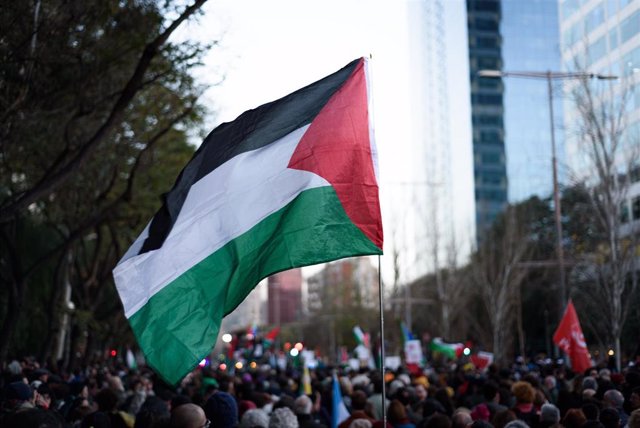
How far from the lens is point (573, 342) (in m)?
17.9

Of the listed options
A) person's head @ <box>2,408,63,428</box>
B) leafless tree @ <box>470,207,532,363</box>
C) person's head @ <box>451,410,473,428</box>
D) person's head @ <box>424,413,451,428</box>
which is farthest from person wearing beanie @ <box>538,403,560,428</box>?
leafless tree @ <box>470,207,532,363</box>

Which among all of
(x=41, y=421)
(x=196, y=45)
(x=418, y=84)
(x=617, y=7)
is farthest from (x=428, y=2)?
(x=41, y=421)

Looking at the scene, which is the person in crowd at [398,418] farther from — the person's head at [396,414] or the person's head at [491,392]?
the person's head at [491,392]

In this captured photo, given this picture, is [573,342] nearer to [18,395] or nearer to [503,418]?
[503,418]

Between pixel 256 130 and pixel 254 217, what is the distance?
31.8 inches

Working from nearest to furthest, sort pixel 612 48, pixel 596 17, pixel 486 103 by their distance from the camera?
pixel 596 17, pixel 612 48, pixel 486 103

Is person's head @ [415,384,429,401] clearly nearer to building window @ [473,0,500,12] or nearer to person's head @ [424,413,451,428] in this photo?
person's head @ [424,413,451,428]

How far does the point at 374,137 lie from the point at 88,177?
18010mm

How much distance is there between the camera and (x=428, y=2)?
104125 millimetres

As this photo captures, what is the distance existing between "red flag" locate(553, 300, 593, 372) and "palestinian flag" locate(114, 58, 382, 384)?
38.2 feet

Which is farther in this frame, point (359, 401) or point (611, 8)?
point (611, 8)

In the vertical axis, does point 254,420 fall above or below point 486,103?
below

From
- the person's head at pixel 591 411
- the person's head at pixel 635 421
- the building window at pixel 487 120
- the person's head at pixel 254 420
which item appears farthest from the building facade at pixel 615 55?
the building window at pixel 487 120

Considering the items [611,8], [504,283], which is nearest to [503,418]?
[611,8]
